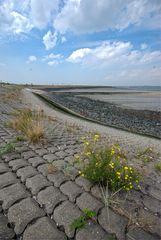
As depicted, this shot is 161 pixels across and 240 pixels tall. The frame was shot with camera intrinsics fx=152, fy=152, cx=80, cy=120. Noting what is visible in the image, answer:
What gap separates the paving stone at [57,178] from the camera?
2305 millimetres

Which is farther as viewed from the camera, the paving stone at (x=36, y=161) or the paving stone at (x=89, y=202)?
the paving stone at (x=36, y=161)

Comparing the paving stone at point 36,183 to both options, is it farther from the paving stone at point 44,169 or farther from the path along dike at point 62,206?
the paving stone at point 44,169

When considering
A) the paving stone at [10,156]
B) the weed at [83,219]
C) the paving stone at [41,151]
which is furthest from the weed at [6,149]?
the weed at [83,219]

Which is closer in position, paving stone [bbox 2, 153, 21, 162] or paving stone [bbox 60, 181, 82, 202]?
paving stone [bbox 60, 181, 82, 202]

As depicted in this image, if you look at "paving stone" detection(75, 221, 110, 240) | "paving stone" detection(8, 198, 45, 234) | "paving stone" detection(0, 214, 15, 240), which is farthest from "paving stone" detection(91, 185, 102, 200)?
"paving stone" detection(0, 214, 15, 240)

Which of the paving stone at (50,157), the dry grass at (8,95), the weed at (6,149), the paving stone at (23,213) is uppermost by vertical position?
the paving stone at (23,213)

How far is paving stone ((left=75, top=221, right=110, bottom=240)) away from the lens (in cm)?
147

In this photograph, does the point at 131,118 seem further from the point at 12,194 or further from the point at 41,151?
the point at 12,194

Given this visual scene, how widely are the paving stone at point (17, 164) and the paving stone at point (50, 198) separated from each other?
31.6 inches

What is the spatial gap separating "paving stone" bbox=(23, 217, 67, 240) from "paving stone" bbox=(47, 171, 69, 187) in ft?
2.20

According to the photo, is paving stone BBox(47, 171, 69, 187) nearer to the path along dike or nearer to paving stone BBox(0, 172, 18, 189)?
the path along dike

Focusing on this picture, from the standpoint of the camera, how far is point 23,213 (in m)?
1.67

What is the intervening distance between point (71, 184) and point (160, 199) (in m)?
1.30

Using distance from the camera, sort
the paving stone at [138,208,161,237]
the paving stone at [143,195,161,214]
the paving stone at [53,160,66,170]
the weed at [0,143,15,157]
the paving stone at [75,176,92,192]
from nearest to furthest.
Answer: the paving stone at [138,208,161,237] < the paving stone at [143,195,161,214] < the paving stone at [75,176,92,192] < the paving stone at [53,160,66,170] < the weed at [0,143,15,157]
